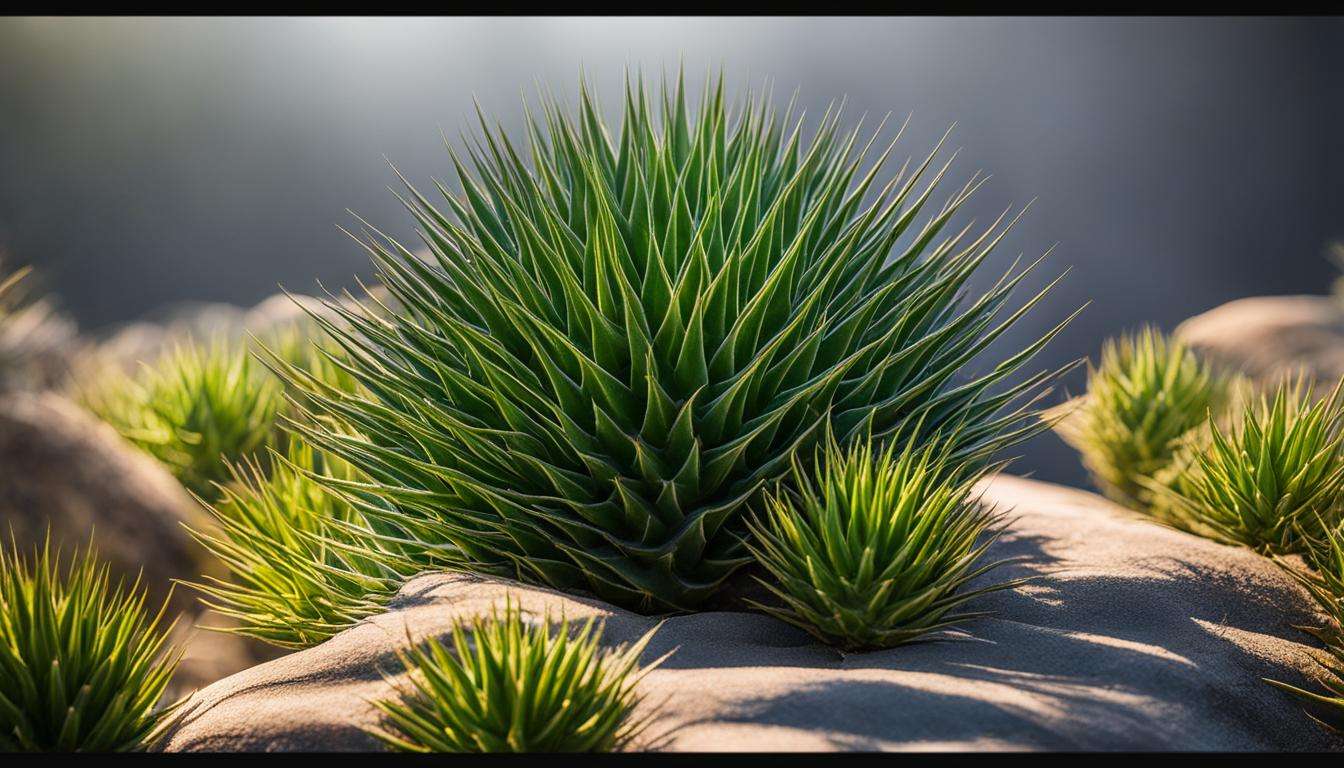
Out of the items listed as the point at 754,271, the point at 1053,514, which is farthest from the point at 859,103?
the point at 754,271

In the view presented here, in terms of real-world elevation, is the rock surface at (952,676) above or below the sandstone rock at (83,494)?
below

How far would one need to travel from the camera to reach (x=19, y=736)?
2.37m

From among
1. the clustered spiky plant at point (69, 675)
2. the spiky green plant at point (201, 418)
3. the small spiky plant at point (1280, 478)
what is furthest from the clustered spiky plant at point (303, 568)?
the small spiky plant at point (1280, 478)

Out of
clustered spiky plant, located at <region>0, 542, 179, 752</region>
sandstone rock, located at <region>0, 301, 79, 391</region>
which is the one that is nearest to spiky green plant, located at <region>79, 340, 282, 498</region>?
sandstone rock, located at <region>0, 301, 79, 391</region>

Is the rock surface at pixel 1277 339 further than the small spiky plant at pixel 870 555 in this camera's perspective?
Yes

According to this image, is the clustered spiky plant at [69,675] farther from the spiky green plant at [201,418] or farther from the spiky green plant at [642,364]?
the spiky green plant at [201,418]

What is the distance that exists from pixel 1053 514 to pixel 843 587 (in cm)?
242

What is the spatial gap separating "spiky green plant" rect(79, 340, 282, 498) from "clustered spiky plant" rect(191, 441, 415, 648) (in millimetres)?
1653

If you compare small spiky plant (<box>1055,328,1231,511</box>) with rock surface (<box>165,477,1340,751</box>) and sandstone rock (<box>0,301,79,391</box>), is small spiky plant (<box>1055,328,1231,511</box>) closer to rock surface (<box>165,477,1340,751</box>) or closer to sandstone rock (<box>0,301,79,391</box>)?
rock surface (<box>165,477,1340,751</box>)

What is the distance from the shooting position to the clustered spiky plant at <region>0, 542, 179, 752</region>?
2.39 metres

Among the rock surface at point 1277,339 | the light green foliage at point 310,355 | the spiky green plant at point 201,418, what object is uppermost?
the rock surface at point 1277,339

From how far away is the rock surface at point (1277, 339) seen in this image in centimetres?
802

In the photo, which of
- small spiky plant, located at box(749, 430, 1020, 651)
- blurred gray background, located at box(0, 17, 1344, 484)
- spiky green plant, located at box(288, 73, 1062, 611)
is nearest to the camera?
small spiky plant, located at box(749, 430, 1020, 651)

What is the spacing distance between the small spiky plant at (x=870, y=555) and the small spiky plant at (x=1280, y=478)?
1633 millimetres
